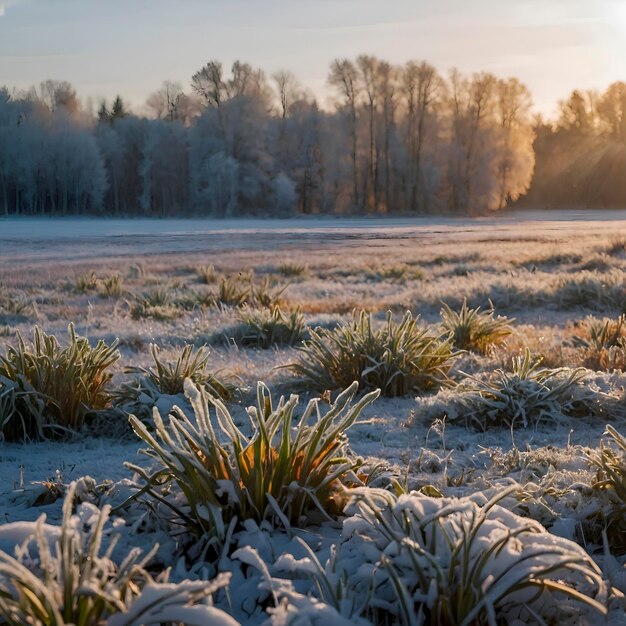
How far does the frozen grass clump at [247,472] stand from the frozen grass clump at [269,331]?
4.08 meters

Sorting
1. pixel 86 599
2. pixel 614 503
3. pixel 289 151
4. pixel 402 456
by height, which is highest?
pixel 289 151

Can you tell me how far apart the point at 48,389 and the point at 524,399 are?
2549 millimetres

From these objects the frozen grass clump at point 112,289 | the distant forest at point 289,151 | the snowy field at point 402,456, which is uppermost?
the distant forest at point 289,151

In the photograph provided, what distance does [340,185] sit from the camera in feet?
192

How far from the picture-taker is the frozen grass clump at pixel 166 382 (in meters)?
4.28

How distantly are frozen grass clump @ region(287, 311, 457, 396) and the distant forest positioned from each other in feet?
166

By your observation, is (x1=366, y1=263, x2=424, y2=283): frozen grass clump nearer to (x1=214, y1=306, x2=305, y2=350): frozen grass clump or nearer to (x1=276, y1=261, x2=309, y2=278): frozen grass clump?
(x1=276, y1=261, x2=309, y2=278): frozen grass clump

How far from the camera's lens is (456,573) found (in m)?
1.95

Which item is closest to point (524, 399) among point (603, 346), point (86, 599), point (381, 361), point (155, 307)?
point (381, 361)

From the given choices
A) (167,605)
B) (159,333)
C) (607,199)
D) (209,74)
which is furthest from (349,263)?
(607,199)

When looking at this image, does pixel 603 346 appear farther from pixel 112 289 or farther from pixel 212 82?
pixel 212 82

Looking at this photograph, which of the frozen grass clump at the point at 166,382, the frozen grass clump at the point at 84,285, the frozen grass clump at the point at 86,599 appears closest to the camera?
the frozen grass clump at the point at 86,599

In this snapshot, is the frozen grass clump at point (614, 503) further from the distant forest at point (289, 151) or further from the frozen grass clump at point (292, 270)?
the distant forest at point (289, 151)

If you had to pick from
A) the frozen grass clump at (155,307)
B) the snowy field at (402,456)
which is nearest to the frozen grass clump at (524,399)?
the snowy field at (402,456)
